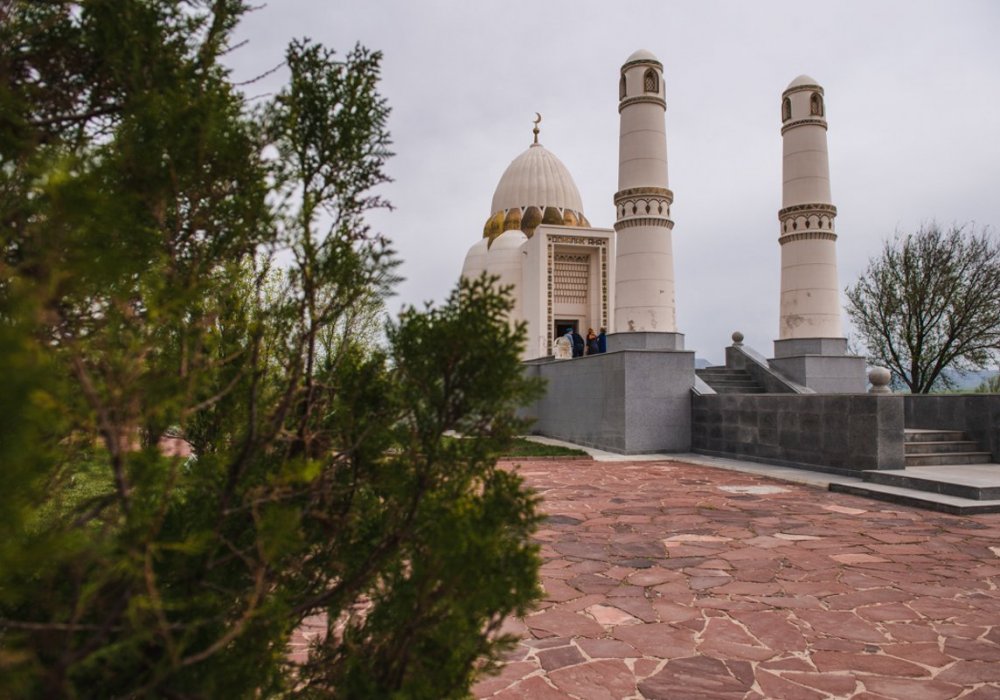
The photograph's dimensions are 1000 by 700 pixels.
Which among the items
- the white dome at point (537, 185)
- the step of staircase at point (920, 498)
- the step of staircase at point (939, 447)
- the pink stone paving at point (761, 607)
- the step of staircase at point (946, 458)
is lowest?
the pink stone paving at point (761, 607)

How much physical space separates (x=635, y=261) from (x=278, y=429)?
1341 centimetres

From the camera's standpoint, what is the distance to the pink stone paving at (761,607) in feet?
Answer: 10.1

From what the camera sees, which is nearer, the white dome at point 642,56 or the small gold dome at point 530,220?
the white dome at point 642,56

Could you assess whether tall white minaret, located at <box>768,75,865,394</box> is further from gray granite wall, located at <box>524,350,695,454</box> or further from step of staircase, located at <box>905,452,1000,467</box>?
step of staircase, located at <box>905,452,1000,467</box>

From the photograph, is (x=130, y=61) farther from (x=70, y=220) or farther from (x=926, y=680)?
(x=926, y=680)

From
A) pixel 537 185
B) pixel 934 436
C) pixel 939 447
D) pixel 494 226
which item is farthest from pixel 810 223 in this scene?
pixel 494 226

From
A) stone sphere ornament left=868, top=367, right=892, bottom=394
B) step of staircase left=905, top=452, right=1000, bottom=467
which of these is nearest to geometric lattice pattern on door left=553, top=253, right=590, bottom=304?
step of staircase left=905, top=452, right=1000, bottom=467

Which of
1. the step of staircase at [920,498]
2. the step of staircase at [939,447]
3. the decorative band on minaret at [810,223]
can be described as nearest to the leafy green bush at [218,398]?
the step of staircase at [920,498]

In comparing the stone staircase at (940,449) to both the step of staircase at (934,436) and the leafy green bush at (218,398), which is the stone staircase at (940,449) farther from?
the leafy green bush at (218,398)

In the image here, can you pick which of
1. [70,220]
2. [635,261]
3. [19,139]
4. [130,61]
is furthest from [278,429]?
[635,261]

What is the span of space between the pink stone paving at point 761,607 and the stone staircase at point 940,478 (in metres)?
0.42

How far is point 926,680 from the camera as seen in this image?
3047mm

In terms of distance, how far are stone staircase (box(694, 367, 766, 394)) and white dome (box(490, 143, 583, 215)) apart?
16.8m

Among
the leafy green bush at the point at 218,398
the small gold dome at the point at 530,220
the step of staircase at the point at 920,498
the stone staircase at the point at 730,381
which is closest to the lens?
the leafy green bush at the point at 218,398
